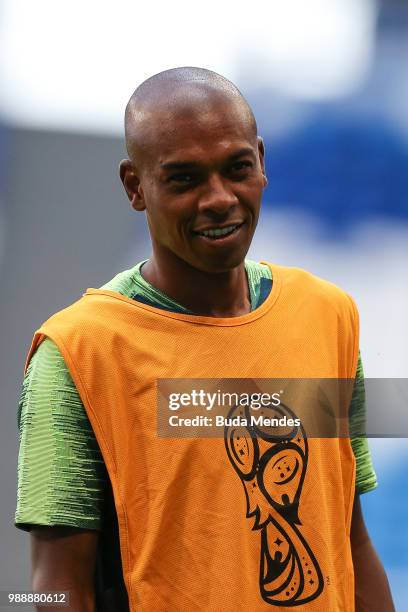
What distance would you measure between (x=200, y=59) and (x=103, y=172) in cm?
40

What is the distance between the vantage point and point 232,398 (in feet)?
5.45

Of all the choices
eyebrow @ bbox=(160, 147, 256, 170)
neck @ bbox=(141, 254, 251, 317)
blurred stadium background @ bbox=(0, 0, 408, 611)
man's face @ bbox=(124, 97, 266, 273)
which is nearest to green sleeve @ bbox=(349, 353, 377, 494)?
neck @ bbox=(141, 254, 251, 317)

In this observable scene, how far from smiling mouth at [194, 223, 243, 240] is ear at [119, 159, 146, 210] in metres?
0.16

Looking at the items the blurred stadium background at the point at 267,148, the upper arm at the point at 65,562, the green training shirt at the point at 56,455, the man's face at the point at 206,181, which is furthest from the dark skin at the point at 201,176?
the blurred stadium background at the point at 267,148

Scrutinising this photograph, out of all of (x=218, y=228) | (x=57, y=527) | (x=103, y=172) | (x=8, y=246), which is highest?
(x=103, y=172)

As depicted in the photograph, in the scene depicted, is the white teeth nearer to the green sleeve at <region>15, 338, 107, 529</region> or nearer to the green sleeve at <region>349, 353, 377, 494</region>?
the green sleeve at <region>15, 338, 107, 529</region>

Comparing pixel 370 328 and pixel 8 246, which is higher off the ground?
pixel 8 246

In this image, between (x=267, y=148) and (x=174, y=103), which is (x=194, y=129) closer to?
(x=174, y=103)

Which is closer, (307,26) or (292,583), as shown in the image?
(292,583)

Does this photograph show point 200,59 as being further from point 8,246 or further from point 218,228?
point 218,228

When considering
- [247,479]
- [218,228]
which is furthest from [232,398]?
[218,228]

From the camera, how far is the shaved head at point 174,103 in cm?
159

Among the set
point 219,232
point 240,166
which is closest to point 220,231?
point 219,232

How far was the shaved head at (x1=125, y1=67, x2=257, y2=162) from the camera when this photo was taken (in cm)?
159
